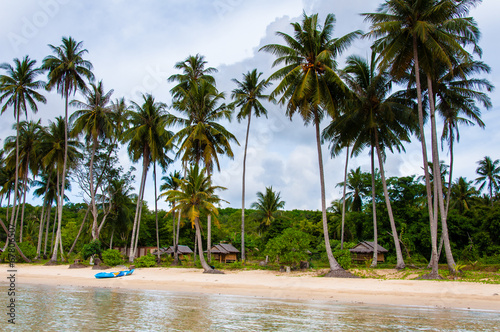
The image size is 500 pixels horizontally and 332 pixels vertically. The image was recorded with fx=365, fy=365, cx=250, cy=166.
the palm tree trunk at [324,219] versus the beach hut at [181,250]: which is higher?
the palm tree trunk at [324,219]

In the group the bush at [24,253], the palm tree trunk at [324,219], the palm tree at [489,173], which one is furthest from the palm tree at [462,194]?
the bush at [24,253]

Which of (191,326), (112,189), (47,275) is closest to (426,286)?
(191,326)

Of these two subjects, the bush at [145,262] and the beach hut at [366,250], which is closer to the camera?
the bush at [145,262]

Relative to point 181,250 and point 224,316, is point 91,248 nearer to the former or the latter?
point 181,250

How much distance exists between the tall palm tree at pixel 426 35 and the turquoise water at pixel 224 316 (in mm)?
6660

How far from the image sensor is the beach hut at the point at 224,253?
3325 centimetres

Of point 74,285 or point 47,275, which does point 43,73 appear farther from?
point 74,285

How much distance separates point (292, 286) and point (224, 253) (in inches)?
728

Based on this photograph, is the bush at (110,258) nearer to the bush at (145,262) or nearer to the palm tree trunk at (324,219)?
the bush at (145,262)

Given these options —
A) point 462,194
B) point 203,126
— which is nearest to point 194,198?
point 203,126

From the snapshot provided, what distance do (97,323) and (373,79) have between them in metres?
18.8

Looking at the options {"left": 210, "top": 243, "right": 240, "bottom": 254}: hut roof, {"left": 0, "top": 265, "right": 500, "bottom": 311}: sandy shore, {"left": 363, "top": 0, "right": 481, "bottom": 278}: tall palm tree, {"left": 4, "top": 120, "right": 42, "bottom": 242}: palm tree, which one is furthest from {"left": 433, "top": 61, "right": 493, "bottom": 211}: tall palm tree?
{"left": 4, "top": 120, "right": 42, "bottom": 242}: palm tree

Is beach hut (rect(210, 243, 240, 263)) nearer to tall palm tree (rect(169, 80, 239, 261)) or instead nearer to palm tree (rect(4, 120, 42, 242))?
tall palm tree (rect(169, 80, 239, 261))

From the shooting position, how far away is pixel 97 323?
954cm
